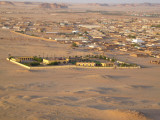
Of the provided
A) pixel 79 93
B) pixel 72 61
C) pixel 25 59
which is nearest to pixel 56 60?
pixel 72 61

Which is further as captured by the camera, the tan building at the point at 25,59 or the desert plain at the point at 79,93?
the tan building at the point at 25,59

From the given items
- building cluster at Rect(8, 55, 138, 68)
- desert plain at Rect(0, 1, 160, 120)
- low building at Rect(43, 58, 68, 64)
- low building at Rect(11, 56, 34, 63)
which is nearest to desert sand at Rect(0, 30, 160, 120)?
desert plain at Rect(0, 1, 160, 120)

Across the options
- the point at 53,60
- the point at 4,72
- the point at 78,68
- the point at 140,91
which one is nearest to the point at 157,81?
the point at 140,91

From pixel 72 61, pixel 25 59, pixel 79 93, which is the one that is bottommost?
pixel 79 93

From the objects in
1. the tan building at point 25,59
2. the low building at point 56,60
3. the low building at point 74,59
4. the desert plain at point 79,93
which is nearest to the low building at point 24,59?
the tan building at point 25,59

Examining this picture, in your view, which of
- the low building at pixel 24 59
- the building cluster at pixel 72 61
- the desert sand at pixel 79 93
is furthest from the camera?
the low building at pixel 24 59

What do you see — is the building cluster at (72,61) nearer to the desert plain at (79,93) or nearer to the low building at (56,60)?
the low building at (56,60)

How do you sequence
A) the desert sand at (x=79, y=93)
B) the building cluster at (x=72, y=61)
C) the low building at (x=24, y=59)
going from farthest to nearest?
the low building at (x=24, y=59)
the building cluster at (x=72, y=61)
the desert sand at (x=79, y=93)

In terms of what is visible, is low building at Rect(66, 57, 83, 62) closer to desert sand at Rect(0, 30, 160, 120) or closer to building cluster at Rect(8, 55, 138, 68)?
building cluster at Rect(8, 55, 138, 68)

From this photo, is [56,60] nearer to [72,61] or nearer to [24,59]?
[72,61]

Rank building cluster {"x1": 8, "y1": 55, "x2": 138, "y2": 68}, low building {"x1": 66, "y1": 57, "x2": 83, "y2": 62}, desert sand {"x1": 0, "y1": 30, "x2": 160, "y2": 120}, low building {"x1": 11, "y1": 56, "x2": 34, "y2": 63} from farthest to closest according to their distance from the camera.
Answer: low building {"x1": 66, "y1": 57, "x2": 83, "y2": 62}, low building {"x1": 11, "y1": 56, "x2": 34, "y2": 63}, building cluster {"x1": 8, "y1": 55, "x2": 138, "y2": 68}, desert sand {"x1": 0, "y1": 30, "x2": 160, "y2": 120}
